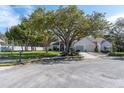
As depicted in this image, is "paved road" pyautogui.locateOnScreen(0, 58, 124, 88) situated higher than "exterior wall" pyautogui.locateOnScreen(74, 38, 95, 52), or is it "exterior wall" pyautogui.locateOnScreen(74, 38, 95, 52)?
"exterior wall" pyautogui.locateOnScreen(74, 38, 95, 52)

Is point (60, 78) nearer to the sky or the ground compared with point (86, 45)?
nearer to the ground

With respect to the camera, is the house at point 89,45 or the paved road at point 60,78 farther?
the house at point 89,45

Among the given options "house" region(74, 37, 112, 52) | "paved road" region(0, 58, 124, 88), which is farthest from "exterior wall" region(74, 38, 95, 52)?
"paved road" region(0, 58, 124, 88)

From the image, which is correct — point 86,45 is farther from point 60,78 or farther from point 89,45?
point 60,78

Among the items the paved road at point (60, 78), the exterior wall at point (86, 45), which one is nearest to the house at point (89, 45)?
the exterior wall at point (86, 45)

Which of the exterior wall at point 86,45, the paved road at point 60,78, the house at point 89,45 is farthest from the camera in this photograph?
the exterior wall at point 86,45

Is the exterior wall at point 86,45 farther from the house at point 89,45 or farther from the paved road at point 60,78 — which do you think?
the paved road at point 60,78

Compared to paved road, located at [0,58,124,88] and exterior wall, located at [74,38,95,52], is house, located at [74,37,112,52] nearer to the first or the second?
exterior wall, located at [74,38,95,52]

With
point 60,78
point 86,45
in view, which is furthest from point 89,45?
point 60,78

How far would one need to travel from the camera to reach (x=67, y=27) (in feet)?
109

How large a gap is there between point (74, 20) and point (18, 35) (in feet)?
106

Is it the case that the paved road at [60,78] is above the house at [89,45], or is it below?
below
